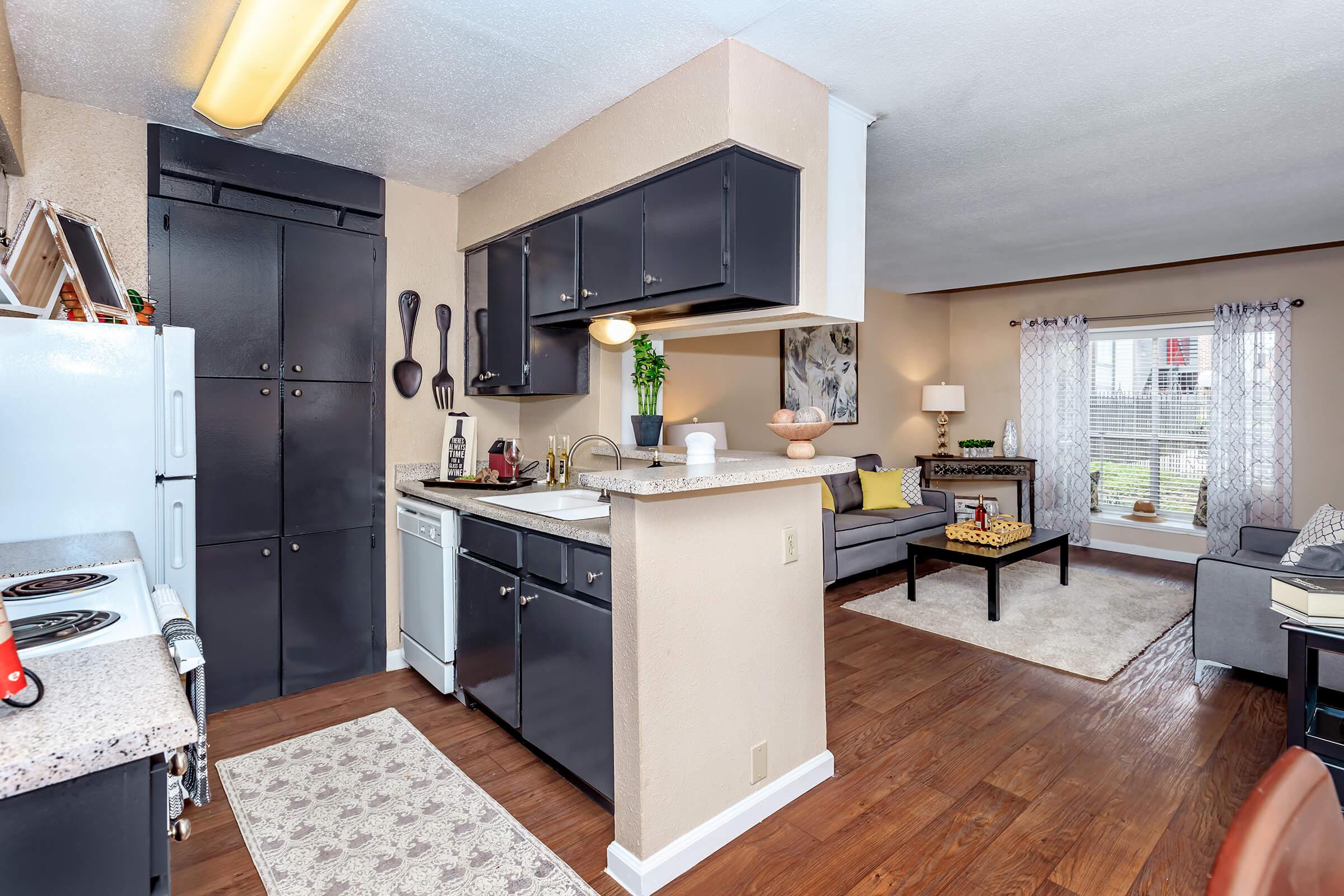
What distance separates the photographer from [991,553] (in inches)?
168

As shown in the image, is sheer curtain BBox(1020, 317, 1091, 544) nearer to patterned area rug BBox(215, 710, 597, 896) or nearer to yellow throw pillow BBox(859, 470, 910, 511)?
yellow throw pillow BBox(859, 470, 910, 511)

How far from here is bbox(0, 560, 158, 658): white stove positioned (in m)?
1.09

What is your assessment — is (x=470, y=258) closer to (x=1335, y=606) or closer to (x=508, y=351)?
(x=508, y=351)

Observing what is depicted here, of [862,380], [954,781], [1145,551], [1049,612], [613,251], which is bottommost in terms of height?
[954,781]

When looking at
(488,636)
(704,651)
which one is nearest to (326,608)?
(488,636)

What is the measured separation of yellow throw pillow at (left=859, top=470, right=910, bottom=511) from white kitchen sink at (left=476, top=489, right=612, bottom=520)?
3.24m

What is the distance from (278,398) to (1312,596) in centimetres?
397

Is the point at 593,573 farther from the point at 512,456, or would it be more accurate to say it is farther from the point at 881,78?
the point at 881,78

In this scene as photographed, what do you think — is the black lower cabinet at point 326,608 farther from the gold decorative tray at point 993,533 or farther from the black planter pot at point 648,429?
the gold decorative tray at point 993,533

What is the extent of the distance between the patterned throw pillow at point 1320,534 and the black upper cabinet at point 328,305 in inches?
180

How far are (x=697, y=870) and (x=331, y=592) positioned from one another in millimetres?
→ 2210

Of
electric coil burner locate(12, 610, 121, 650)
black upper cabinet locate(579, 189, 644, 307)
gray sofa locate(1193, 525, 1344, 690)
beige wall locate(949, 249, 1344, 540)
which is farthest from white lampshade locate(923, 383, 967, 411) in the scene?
electric coil burner locate(12, 610, 121, 650)

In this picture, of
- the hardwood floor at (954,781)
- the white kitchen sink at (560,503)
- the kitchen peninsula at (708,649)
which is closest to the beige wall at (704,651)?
the kitchen peninsula at (708,649)

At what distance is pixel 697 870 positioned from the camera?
1.90 m
